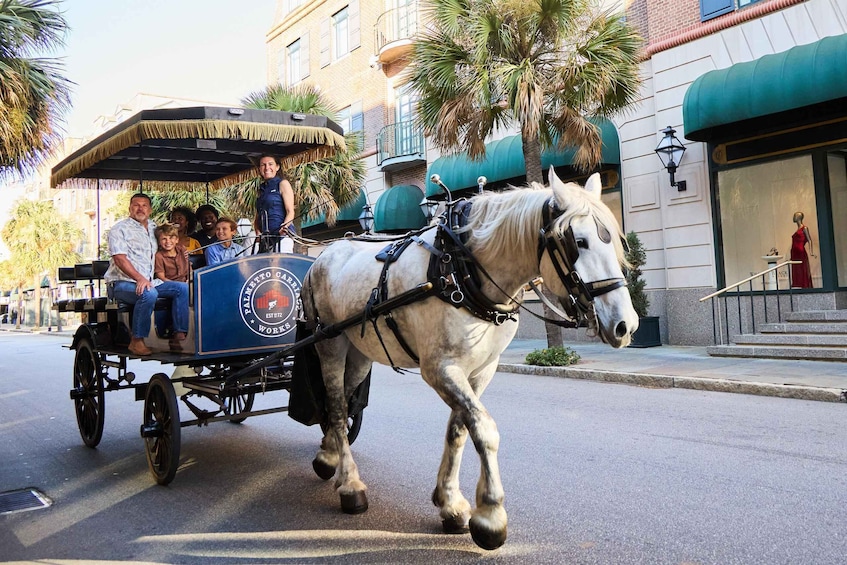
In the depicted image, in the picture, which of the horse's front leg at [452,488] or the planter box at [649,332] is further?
the planter box at [649,332]

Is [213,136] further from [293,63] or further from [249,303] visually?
[293,63]

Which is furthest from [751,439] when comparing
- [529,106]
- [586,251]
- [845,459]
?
[529,106]

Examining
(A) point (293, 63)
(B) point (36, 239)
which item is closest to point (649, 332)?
(A) point (293, 63)

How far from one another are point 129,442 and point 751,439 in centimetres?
610

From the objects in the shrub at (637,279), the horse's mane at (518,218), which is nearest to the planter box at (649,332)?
the shrub at (637,279)

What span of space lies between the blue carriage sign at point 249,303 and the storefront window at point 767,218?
11226 millimetres

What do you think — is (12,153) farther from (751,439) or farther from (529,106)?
(751,439)

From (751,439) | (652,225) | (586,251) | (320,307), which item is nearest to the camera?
(586,251)

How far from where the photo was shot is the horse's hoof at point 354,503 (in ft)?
13.5

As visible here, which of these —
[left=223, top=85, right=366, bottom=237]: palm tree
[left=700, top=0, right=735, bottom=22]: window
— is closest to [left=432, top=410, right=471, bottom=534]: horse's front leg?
[left=700, top=0, right=735, bottom=22]: window

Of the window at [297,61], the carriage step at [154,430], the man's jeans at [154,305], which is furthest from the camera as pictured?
the window at [297,61]

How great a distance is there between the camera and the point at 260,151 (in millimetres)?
6977

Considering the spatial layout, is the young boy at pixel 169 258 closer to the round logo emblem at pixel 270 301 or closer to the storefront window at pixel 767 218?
the round logo emblem at pixel 270 301

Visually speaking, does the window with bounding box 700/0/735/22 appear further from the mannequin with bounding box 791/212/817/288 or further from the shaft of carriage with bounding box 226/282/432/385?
the shaft of carriage with bounding box 226/282/432/385
